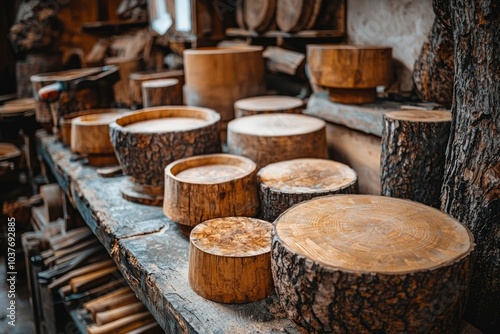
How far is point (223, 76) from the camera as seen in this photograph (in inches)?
152

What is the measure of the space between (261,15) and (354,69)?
1.63 meters

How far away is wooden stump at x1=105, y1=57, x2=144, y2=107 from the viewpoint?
5.25 m

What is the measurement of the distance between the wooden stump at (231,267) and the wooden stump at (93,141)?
6.34 ft

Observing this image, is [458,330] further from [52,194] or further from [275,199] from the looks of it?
[52,194]

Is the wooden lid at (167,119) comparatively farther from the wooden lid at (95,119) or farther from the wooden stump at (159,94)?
the wooden stump at (159,94)

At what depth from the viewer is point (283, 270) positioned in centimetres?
168

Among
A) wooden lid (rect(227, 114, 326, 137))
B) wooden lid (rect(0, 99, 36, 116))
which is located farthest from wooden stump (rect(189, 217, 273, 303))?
wooden lid (rect(0, 99, 36, 116))

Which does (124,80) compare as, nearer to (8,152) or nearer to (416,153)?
(8,152)

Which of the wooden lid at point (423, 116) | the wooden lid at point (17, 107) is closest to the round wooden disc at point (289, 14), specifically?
the wooden lid at point (423, 116)

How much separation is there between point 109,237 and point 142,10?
5.57 metres

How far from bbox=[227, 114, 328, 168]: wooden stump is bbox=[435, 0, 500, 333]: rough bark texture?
1.11 metres

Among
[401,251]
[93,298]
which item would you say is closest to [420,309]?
[401,251]

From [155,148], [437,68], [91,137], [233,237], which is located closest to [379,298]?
[233,237]

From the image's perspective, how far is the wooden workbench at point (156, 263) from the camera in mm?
1865
